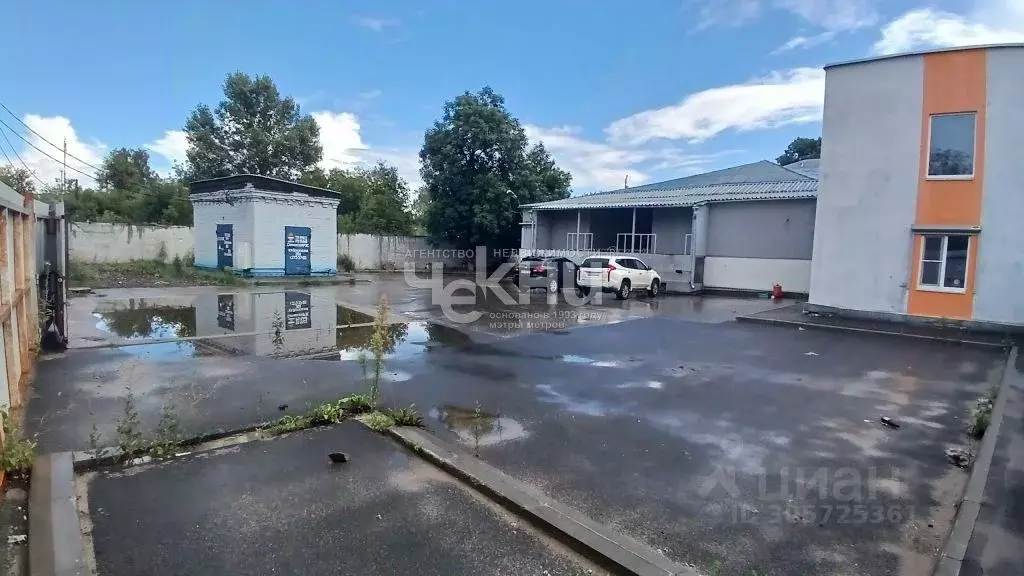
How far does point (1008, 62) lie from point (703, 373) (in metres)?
11.4

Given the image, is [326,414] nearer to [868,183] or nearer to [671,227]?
[868,183]

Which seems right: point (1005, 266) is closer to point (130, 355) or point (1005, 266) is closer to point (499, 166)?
point (130, 355)

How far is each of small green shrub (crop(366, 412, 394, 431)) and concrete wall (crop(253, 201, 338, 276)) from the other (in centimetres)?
1979

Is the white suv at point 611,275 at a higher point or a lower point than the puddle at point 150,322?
higher

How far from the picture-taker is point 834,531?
402 centimetres

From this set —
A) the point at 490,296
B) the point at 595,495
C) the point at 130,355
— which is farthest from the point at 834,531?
the point at 490,296

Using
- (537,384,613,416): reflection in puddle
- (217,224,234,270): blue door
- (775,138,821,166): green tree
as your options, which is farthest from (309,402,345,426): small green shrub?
(775,138,821,166): green tree

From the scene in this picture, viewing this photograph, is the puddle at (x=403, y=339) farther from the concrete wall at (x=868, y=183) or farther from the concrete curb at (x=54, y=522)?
the concrete wall at (x=868, y=183)

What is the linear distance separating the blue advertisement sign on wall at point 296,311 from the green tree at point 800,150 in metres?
46.6

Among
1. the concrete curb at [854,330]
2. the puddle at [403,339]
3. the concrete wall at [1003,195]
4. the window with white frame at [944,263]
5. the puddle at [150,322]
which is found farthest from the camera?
the window with white frame at [944,263]

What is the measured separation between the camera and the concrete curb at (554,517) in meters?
3.48

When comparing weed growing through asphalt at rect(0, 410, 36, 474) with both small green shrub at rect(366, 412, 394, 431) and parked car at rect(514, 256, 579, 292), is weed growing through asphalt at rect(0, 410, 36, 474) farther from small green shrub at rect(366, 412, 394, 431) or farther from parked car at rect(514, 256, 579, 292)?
parked car at rect(514, 256, 579, 292)

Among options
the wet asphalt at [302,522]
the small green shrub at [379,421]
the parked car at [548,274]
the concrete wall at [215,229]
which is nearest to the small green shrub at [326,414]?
the small green shrub at [379,421]

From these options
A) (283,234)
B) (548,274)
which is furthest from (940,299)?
(283,234)
